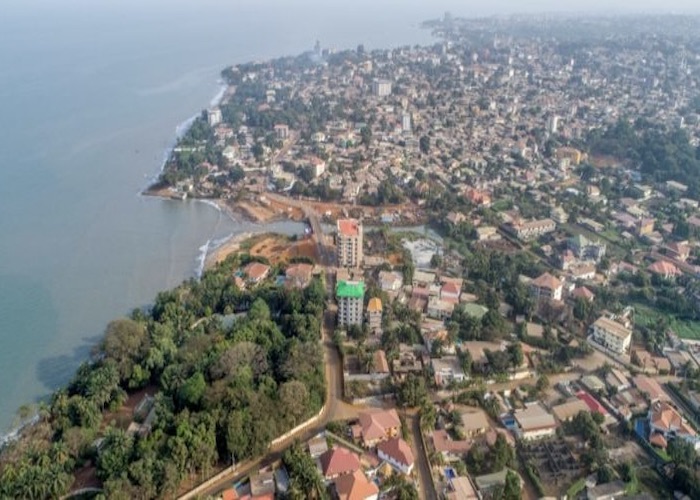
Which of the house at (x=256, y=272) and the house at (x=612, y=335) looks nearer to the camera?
the house at (x=612, y=335)

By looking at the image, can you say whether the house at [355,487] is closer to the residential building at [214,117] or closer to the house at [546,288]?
the house at [546,288]

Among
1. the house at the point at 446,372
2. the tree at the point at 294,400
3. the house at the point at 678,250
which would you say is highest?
the tree at the point at 294,400

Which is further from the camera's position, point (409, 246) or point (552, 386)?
point (409, 246)

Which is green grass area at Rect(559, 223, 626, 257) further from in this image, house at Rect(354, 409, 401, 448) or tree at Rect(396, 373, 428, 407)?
house at Rect(354, 409, 401, 448)

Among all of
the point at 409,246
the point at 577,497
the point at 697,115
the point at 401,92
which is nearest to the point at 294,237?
the point at 409,246

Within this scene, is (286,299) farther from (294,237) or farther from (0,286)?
(0,286)

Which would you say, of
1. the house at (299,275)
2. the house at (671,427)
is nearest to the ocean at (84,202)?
the house at (299,275)
